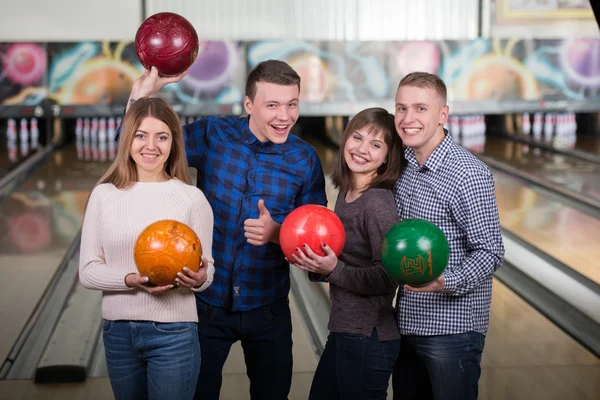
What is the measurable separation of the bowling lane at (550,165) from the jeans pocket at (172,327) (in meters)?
3.79

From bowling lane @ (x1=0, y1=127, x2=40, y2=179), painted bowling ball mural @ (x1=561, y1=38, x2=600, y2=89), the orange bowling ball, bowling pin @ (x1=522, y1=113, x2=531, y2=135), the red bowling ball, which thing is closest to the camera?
the orange bowling ball

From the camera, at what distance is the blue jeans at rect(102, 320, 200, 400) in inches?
72.0

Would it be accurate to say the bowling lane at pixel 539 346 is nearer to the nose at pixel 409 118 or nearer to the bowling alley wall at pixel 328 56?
the nose at pixel 409 118

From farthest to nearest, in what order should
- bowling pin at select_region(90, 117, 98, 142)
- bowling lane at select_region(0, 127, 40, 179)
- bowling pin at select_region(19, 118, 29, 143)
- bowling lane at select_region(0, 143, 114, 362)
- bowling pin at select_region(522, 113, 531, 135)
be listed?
bowling pin at select_region(522, 113, 531, 135) → bowling pin at select_region(90, 117, 98, 142) → bowling pin at select_region(19, 118, 29, 143) → bowling lane at select_region(0, 127, 40, 179) → bowling lane at select_region(0, 143, 114, 362)

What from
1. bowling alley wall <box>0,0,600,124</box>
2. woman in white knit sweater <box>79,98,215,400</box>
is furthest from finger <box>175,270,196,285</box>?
bowling alley wall <box>0,0,600,124</box>

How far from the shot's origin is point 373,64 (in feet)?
25.3

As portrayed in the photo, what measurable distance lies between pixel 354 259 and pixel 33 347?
159 cm

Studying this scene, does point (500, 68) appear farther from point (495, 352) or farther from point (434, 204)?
point (434, 204)

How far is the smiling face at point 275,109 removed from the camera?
210 centimetres

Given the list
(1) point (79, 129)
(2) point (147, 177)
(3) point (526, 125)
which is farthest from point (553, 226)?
(1) point (79, 129)

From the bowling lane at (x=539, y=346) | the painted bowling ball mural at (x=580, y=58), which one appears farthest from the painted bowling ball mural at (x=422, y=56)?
the bowling lane at (x=539, y=346)

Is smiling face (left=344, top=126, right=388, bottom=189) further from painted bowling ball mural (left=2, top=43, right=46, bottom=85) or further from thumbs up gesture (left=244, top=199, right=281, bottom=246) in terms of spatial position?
painted bowling ball mural (left=2, top=43, right=46, bottom=85)

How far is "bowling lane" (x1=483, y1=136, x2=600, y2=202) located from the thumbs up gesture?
356cm

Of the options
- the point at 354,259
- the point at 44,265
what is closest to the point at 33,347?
the point at 44,265
